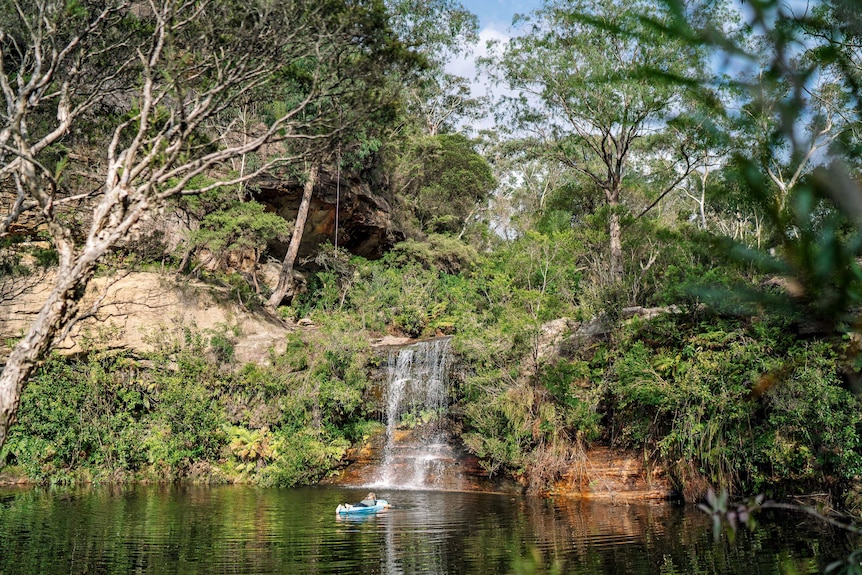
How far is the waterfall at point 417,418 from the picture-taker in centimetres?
1717

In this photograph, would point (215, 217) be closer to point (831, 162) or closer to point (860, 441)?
point (860, 441)

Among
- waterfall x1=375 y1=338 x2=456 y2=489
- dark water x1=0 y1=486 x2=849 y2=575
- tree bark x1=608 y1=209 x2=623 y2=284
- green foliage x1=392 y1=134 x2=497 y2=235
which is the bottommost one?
dark water x1=0 y1=486 x2=849 y2=575

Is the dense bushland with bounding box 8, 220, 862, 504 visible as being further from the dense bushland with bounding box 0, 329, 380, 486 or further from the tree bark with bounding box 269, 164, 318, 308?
the tree bark with bounding box 269, 164, 318, 308

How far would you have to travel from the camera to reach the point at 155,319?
19719 mm

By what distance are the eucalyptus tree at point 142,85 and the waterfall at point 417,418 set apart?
382 inches

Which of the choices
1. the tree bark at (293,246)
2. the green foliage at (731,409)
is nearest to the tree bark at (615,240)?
the green foliage at (731,409)

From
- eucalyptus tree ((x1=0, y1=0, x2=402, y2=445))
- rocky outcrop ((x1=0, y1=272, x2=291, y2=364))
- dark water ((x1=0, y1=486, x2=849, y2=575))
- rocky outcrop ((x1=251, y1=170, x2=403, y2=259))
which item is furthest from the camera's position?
rocky outcrop ((x1=251, y1=170, x2=403, y2=259))

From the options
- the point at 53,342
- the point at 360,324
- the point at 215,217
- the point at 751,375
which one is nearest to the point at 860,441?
the point at 751,375

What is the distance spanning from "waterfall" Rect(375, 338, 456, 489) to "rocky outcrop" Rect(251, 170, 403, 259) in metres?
8.73

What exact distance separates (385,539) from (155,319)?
40.8 ft

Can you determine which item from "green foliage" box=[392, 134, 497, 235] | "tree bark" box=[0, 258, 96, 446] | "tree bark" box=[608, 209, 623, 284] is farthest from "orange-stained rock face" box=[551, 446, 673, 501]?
"green foliage" box=[392, 134, 497, 235]

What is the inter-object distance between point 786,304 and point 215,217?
21785 millimetres

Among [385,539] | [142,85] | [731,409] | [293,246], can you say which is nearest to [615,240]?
[731,409]

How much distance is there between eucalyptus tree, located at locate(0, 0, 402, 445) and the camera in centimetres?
706
